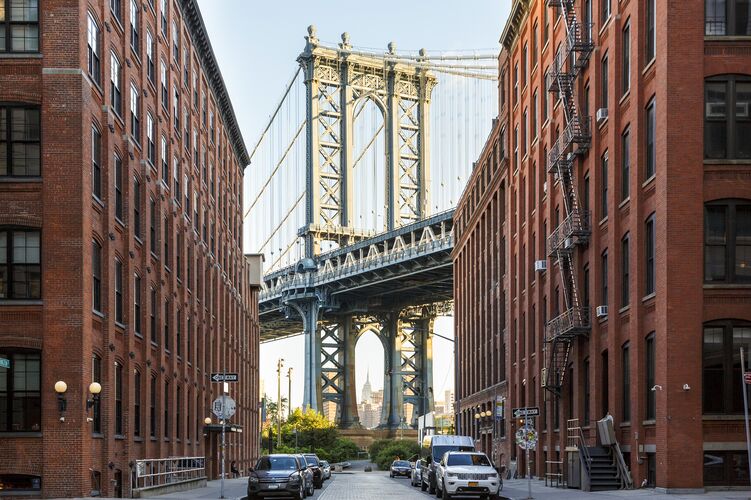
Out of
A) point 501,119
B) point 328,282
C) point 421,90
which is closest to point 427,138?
point 421,90

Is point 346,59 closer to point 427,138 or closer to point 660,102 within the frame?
point 427,138

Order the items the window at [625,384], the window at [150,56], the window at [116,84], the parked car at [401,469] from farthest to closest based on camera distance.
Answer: the parked car at [401,469] → the window at [150,56] → the window at [625,384] → the window at [116,84]

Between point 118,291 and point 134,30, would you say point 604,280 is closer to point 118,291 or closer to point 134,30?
point 118,291

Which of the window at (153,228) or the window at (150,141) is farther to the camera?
the window at (153,228)

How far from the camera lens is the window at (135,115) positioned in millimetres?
41406

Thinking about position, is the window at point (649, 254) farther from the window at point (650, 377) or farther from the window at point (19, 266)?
the window at point (19, 266)

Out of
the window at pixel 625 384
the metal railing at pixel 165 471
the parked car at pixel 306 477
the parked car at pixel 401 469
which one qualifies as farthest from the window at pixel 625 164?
the parked car at pixel 401 469

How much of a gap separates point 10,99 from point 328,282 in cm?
8609

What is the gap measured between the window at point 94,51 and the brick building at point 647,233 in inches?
650

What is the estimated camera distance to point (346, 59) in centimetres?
12562

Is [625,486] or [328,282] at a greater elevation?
[328,282]

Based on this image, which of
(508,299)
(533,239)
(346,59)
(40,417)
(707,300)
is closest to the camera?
(40,417)

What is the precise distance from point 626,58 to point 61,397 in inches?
833

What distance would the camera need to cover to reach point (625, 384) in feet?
127
